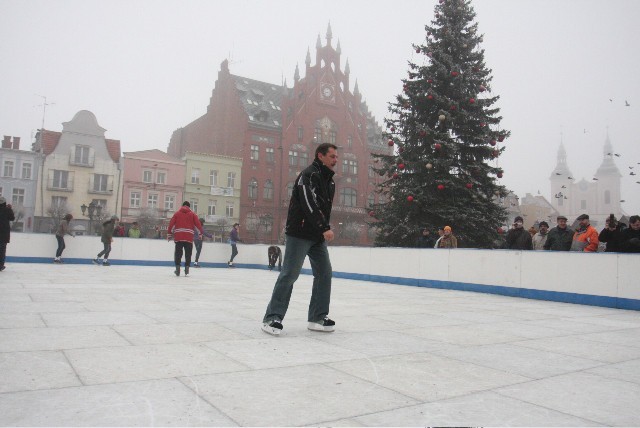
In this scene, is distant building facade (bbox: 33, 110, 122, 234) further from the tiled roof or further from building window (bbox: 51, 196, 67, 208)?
the tiled roof

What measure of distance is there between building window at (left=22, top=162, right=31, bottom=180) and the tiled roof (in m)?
22.5

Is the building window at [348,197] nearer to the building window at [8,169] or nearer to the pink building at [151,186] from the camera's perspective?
the pink building at [151,186]

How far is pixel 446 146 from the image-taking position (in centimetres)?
1764

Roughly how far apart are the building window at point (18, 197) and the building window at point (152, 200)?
34.5 feet

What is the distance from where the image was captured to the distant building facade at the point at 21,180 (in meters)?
42.3

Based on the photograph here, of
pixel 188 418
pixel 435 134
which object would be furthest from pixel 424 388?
pixel 435 134

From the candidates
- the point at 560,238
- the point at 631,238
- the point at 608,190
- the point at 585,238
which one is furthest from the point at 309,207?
the point at 608,190

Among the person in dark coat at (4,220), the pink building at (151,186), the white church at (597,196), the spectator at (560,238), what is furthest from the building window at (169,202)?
the white church at (597,196)

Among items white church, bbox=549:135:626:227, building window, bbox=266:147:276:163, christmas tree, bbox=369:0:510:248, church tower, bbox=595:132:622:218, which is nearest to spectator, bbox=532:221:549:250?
christmas tree, bbox=369:0:510:248

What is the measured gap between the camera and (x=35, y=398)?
246 centimetres

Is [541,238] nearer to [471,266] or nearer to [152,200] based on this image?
[471,266]

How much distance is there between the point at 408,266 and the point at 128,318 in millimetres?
9456

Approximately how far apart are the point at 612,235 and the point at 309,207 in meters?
7.67

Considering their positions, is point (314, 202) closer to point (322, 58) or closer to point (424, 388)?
point (424, 388)
